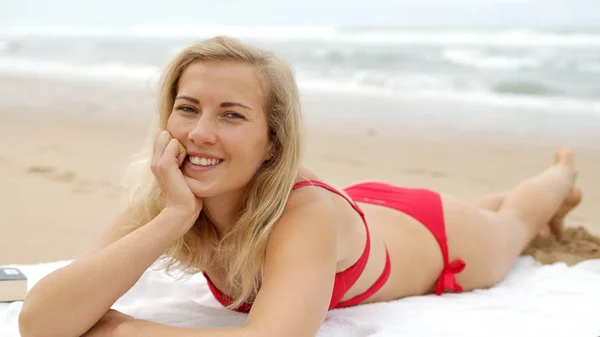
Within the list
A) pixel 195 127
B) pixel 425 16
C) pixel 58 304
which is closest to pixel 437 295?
pixel 195 127

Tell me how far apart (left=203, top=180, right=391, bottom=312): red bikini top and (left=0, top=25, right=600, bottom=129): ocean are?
8.02 m

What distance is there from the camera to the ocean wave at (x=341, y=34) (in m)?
19.7

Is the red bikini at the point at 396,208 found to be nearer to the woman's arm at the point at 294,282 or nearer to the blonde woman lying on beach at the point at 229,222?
the blonde woman lying on beach at the point at 229,222

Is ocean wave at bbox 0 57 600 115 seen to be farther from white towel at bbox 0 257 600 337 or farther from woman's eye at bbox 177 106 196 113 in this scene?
woman's eye at bbox 177 106 196 113

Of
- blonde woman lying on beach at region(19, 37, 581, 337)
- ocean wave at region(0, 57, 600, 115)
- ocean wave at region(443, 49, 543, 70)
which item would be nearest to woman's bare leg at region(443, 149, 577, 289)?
blonde woman lying on beach at region(19, 37, 581, 337)

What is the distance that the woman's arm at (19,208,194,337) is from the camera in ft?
8.00

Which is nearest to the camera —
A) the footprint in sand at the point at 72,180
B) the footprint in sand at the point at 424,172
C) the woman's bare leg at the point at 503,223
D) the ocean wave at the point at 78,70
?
the woman's bare leg at the point at 503,223

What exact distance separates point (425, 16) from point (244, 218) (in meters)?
24.1

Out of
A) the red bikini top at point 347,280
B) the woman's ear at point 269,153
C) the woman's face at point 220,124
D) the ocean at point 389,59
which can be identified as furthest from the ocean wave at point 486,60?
the woman's face at point 220,124

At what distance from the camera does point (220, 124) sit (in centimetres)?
259

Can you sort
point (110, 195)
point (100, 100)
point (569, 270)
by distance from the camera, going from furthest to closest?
1. point (100, 100)
2. point (110, 195)
3. point (569, 270)

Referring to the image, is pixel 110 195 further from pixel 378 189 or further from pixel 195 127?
pixel 195 127

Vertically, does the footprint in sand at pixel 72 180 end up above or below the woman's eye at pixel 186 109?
below

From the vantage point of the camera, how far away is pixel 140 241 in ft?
8.29
